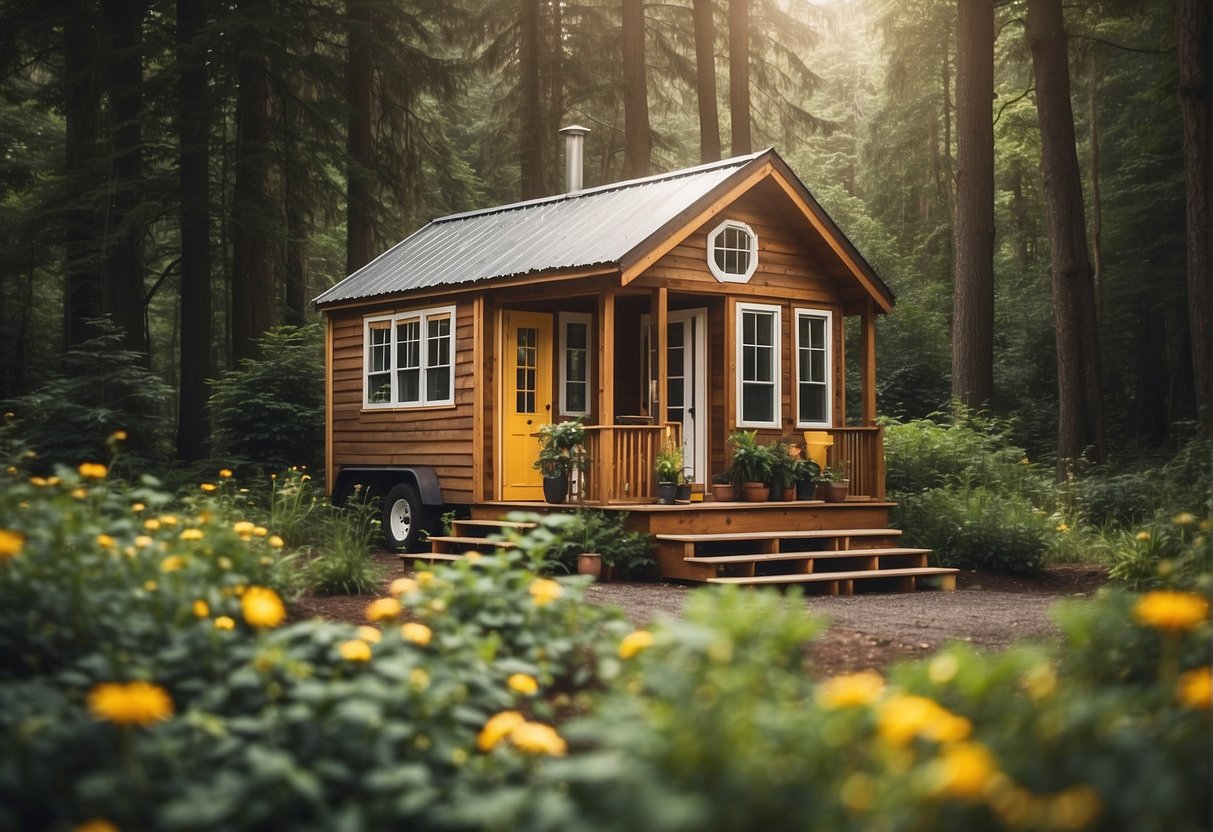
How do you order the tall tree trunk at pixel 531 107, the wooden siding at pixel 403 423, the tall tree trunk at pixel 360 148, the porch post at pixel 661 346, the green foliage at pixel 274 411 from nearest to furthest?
the porch post at pixel 661 346 < the wooden siding at pixel 403 423 < the green foliage at pixel 274 411 < the tall tree trunk at pixel 360 148 < the tall tree trunk at pixel 531 107

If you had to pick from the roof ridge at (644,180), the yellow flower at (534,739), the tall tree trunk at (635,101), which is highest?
the tall tree trunk at (635,101)

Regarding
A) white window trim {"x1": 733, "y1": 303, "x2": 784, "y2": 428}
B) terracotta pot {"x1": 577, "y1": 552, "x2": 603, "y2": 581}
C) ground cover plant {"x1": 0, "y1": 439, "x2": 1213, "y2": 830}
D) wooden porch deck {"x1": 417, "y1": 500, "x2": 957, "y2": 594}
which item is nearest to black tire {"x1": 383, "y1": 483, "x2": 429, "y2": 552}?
wooden porch deck {"x1": 417, "y1": 500, "x2": 957, "y2": 594}

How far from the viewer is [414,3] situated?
2369 centimetres

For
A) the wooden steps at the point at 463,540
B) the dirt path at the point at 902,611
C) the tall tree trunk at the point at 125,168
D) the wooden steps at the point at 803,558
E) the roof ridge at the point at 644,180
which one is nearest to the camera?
the dirt path at the point at 902,611

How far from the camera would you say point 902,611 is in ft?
32.7

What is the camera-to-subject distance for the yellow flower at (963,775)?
2.53m

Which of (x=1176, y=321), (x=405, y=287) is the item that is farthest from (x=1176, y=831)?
(x=1176, y=321)

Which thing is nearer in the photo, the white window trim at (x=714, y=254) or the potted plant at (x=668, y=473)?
the potted plant at (x=668, y=473)

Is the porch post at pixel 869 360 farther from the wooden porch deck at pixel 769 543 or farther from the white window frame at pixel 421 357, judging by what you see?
the white window frame at pixel 421 357

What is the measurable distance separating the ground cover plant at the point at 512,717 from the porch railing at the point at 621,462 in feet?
23.4

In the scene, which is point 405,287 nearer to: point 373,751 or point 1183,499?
point 1183,499

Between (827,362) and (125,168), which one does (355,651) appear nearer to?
(827,362)

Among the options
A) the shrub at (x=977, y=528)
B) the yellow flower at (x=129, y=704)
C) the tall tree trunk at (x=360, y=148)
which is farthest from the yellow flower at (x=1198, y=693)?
the tall tree trunk at (x=360, y=148)

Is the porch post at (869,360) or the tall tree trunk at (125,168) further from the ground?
the tall tree trunk at (125,168)
